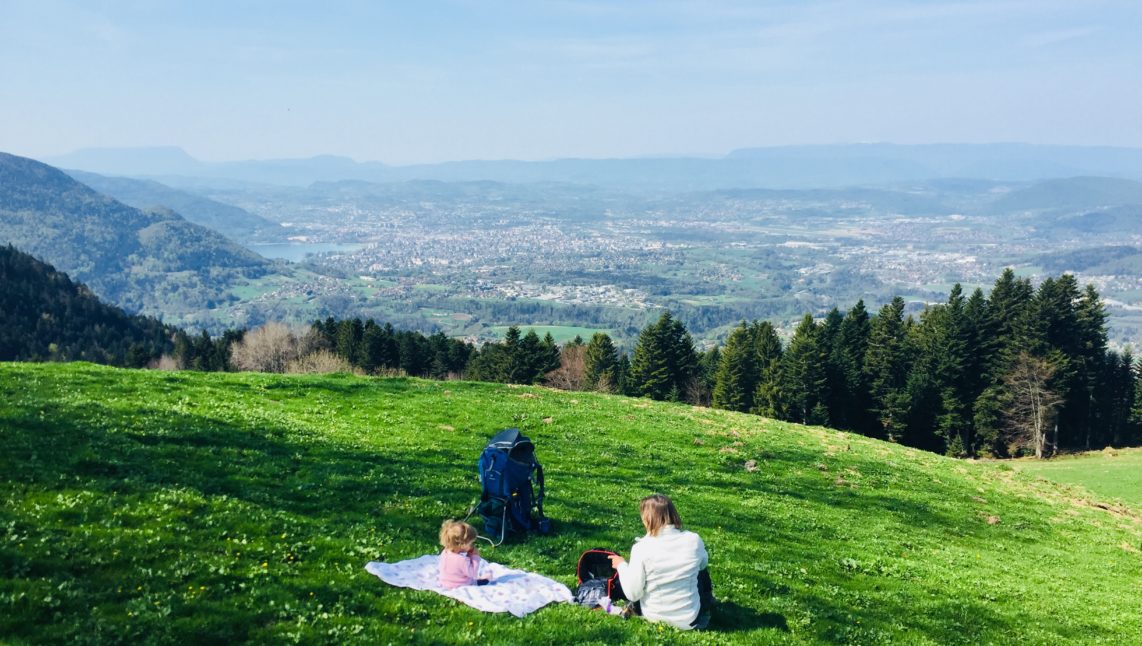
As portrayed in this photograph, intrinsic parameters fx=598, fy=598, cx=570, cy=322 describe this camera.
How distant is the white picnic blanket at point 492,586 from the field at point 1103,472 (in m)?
36.5

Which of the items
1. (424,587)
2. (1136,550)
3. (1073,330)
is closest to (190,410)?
(424,587)

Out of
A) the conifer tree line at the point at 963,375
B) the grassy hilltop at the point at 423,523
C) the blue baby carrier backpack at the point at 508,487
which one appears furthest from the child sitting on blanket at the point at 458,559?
the conifer tree line at the point at 963,375

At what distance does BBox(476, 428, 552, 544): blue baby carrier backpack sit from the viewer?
1335cm

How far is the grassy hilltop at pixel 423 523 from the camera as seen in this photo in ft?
29.3

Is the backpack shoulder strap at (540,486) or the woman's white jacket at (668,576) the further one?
the backpack shoulder strap at (540,486)

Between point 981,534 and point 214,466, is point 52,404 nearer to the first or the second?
point 214,466

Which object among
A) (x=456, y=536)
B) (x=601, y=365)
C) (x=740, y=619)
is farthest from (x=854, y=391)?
(x=456, y=536)

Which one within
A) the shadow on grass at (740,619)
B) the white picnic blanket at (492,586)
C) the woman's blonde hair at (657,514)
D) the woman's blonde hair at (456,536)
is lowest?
the shadow on grass at (740,619)

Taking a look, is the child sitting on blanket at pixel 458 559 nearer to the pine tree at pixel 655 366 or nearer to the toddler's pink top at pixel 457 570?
the toddler's pink top at pixel 457 570

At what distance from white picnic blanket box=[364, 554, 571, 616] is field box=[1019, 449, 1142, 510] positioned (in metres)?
36.5

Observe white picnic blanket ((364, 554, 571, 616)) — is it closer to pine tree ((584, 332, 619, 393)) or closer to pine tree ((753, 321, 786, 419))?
pine tree ((753, 321, 786, 419))

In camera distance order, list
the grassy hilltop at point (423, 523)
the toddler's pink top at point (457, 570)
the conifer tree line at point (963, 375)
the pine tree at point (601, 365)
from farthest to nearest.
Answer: the pine tree at point (601, 365) → the conifer tree line at point (963, 375) → the toddler's pink top at point (457, 570) → the grassy hilltop at point (423, 523)

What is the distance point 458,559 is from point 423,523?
3404mm

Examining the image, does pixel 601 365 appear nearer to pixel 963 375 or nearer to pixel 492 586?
pixel 963 375
